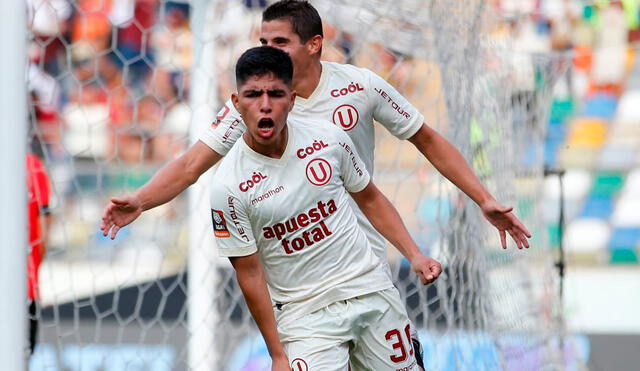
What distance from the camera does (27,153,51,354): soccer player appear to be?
3.97 meters

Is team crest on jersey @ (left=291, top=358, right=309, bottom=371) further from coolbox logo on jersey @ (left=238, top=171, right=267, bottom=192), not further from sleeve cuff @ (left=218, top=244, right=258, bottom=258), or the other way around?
coolbox logo on jersey @ (left=238, top=171, right=267, bottom=192)

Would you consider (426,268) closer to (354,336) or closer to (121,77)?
(354,336)

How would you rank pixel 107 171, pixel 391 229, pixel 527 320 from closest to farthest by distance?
pixel 391 229 < pixel 527 320 < pixel 107 171

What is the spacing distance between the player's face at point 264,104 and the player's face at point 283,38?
424 millimetres

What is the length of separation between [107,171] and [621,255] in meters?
4.44

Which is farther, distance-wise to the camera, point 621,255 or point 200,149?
point 621,255

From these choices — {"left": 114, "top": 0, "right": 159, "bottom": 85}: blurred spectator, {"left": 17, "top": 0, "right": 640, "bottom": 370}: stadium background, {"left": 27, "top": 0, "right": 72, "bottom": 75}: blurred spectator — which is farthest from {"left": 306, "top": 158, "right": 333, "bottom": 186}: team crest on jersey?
{"left": 114, "top": 0, "right": 159, "bottom": 85}: blurred spectator

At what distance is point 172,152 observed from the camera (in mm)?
7031

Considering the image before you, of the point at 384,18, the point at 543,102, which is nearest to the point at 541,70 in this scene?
the point at 543,102

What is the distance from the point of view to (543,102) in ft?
19.7

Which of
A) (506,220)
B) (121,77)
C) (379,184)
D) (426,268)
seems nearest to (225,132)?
(426,268)

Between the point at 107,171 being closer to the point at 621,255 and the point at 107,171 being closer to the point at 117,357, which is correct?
the point at 117,357

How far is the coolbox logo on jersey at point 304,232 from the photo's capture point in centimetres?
276

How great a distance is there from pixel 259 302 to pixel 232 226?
21cm
